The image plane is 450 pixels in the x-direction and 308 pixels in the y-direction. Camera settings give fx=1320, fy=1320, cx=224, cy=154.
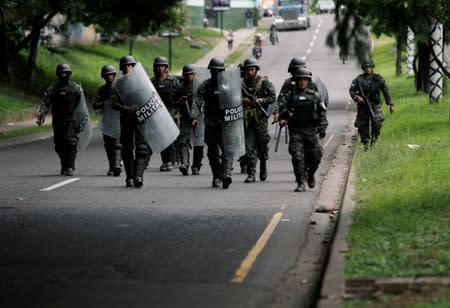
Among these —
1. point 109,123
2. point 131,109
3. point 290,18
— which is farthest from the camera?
point 290,18

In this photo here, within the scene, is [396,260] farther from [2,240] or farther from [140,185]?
[140,185]

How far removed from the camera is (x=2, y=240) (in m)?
13.2

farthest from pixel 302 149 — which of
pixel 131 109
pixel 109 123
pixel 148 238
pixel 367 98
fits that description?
pixel 367 98

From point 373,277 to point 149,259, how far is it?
249cm

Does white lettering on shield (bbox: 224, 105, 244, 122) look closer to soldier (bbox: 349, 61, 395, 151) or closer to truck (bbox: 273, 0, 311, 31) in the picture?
soldier (bbox: 349, 61, 395, 151)

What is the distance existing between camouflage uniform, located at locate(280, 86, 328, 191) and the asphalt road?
456mm

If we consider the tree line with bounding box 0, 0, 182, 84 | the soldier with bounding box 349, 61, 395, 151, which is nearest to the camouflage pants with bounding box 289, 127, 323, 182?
the soldier with bounding box 349, 61, 395, 151

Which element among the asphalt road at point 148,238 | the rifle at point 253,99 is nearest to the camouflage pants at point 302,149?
the asphalt road at point 148,238

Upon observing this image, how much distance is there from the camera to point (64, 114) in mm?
21203

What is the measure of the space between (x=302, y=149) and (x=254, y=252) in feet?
18.8

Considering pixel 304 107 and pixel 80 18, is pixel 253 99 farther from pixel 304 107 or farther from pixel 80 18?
pixel 80 18

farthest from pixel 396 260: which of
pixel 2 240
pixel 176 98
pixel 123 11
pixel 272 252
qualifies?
pixel 123 11

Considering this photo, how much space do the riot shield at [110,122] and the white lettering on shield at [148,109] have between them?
2.16 metres

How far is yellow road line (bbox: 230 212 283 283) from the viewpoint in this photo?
11.0m
